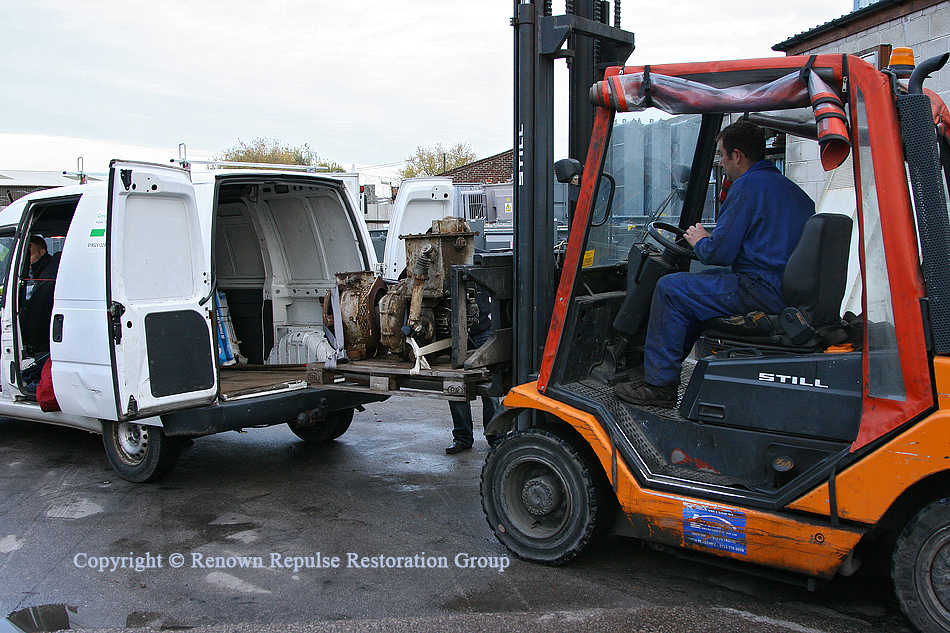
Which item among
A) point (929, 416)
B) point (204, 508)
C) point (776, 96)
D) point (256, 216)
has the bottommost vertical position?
point (204, 508)

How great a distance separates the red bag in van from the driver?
4863mm

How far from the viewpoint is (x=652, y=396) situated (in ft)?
13.0

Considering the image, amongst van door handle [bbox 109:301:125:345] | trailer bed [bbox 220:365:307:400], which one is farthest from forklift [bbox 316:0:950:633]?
van door handle [bbox 109:301:125:345]

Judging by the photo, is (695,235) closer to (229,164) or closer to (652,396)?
(652,396)

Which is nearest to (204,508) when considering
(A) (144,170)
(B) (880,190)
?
(A) (144,170)

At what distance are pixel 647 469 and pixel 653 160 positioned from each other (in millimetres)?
1927

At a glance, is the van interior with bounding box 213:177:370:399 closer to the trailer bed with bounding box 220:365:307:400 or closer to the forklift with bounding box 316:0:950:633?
the trailer bed with bounding box 220:365:307:400

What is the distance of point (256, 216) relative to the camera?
7316mm

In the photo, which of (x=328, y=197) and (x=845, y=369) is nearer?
(x=845, y=369)

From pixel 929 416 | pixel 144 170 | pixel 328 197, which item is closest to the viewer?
pixel 929 416

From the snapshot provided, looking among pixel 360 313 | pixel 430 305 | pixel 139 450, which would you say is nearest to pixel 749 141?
pixel 430 305

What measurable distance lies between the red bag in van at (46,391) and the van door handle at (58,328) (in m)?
0.38

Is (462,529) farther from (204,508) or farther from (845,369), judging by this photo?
(845,369)

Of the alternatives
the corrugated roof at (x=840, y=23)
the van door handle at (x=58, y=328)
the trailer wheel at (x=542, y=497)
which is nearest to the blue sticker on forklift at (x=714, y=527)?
the trailer wheel at (x=542, y=497)
